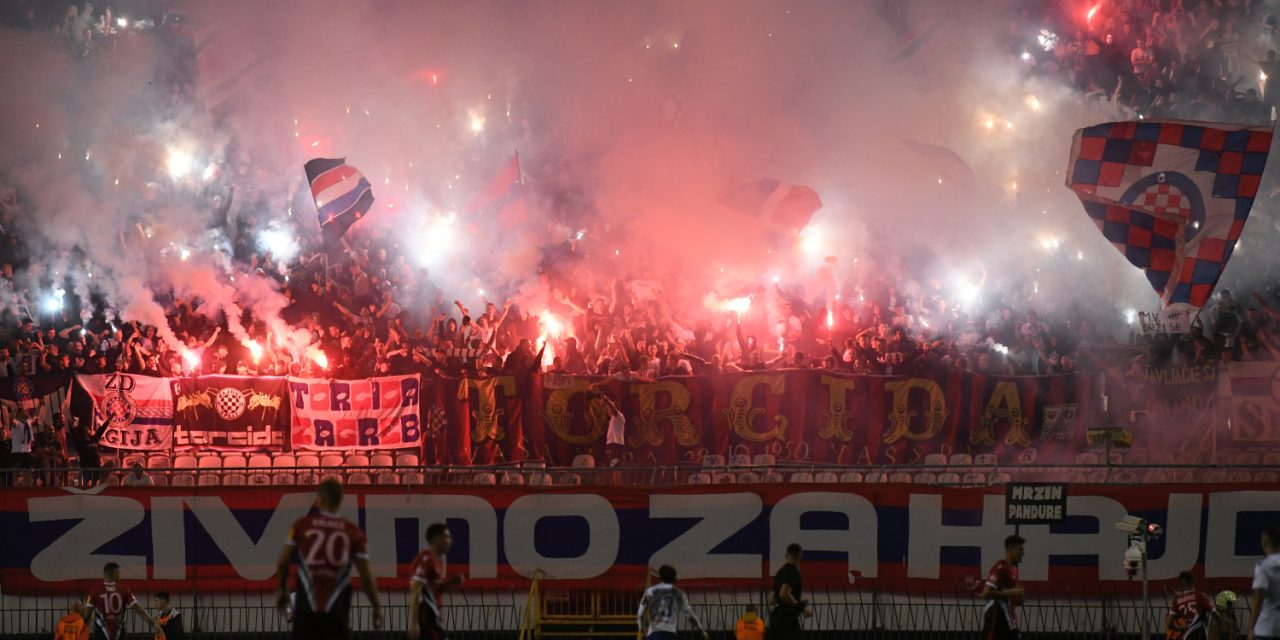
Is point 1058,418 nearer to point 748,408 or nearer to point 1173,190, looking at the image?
point 1173,190

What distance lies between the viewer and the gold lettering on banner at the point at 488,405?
640 inches

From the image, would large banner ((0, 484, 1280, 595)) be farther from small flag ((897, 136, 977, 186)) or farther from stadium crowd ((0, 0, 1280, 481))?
small flag ((897, 136, 977, 186))

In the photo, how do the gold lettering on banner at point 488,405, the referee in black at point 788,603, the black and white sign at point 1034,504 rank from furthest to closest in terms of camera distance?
the gold lettering on banner at point 488,405 < the black and white sign at point 1034,504 < the referee in black at point 788,603

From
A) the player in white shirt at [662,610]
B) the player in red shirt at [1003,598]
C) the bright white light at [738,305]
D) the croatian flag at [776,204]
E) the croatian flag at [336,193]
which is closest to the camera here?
the player in red shirt at [1003,598]

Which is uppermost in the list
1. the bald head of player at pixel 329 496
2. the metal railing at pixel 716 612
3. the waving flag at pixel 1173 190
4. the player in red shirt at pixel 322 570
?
the waving flag at pixel 1173 190

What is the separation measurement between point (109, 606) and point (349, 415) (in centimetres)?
530

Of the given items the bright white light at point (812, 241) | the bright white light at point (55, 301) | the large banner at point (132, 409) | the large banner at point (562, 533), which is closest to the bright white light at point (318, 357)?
the large banner at point (132, 409)

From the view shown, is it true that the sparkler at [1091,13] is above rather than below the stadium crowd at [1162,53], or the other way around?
above

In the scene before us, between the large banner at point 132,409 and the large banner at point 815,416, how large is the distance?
4728 millimetres

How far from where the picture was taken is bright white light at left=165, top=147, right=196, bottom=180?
1088 inches

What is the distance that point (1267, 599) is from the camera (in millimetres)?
8258

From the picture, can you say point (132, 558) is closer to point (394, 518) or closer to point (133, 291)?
point (394, 518)

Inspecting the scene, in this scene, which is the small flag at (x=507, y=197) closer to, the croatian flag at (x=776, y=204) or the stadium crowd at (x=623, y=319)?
the stadium crowd at (x=623, y=319)

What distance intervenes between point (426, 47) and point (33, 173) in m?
11.5
